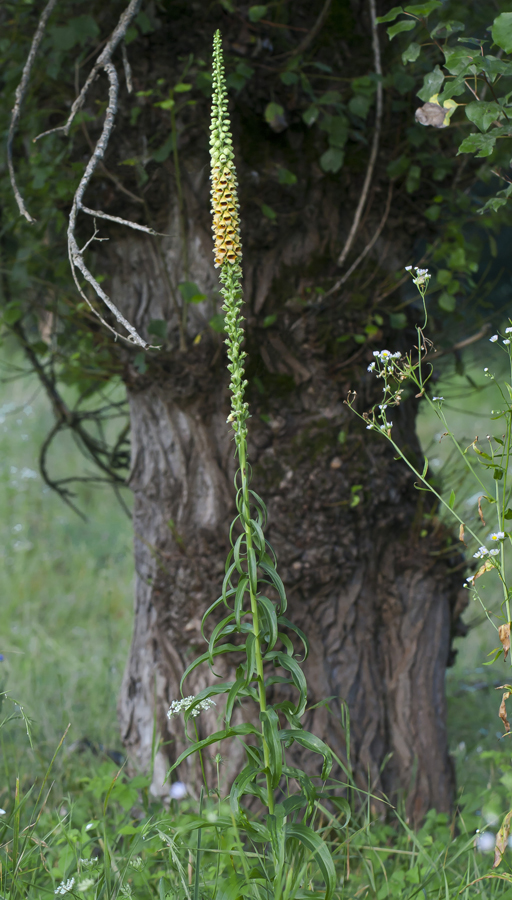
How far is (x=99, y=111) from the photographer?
1874 millimetres

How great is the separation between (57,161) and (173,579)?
3.98 ft

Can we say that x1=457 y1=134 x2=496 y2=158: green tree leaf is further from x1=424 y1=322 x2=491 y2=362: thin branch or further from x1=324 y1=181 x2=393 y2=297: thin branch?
x1=424 y1=322 x2=491 y2=362: thin branch

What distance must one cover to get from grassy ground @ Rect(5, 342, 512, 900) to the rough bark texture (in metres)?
0.24

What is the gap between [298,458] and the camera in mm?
1933

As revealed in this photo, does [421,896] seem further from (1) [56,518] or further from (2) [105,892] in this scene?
(1) [56,518]

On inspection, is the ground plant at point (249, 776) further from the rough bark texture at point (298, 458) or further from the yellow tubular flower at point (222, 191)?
the rough bark texture at point (298, 458)

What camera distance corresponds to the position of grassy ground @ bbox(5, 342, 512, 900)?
1.26 meters

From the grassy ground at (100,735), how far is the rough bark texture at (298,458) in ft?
0.79

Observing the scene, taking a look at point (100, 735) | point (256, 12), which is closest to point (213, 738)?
point (256, 12)

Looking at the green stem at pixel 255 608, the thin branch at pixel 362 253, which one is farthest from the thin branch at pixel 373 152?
the green stem at pixel 255 608

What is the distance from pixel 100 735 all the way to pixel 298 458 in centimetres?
149

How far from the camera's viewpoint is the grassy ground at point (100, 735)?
4.12 feet

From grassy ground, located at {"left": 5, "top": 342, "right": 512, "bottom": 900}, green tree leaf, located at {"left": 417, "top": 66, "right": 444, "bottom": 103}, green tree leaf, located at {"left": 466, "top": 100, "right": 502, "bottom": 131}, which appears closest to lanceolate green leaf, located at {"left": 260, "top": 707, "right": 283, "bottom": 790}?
grassy ground, located at {"left": 5, "top": 342, "right": 512, "bottom": 900}

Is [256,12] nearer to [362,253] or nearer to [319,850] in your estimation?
[362,253]
